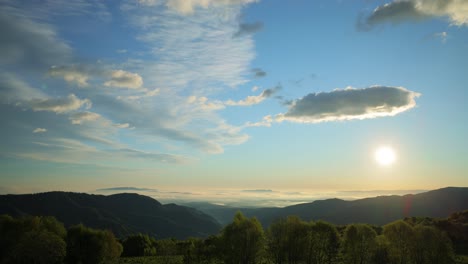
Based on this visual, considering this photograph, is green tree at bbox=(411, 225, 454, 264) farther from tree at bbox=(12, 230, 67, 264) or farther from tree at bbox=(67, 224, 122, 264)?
tree at bbox=(12, 230, 67, 264)

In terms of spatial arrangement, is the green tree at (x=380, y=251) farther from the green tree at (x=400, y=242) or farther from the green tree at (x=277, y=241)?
the green tree at (x=277, y=241)

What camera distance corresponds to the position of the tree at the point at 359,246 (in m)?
91.9

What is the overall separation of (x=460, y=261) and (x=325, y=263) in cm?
3723

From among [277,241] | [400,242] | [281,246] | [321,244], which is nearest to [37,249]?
[277,241]

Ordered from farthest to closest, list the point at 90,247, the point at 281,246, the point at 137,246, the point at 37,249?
the point at 137,246 → the point at 90,247 → the point at 281,246 → the point at 37,249

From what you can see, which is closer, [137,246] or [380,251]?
[380,251]

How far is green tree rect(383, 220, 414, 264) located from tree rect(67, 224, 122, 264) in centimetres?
8709

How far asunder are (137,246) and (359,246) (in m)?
104

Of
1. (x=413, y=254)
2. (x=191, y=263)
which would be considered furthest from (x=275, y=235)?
(x=413, y=254)

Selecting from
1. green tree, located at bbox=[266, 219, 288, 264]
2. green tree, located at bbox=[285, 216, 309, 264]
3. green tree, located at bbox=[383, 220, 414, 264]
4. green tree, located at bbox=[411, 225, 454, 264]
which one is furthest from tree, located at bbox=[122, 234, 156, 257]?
green tree, located at bbox=[411, 225, 454, 264]

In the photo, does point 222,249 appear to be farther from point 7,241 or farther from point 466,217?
point 466,217

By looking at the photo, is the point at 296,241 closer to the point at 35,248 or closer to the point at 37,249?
the point at 37,249

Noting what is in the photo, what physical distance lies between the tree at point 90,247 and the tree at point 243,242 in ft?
142

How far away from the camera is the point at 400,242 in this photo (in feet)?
291
